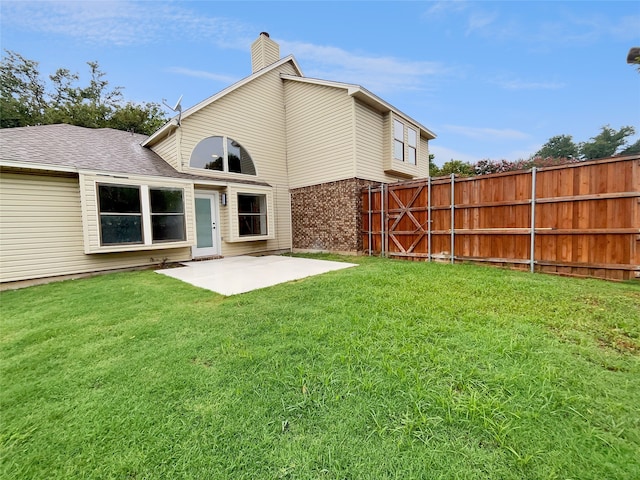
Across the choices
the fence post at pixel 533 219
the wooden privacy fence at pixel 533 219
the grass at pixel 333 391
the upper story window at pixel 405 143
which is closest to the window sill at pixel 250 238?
the wooden privacy fence at pixel 533 219

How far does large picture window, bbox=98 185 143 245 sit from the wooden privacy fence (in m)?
7.30

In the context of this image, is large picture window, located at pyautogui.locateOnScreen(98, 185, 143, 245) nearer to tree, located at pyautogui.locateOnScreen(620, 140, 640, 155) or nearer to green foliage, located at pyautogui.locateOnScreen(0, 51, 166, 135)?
green foliage, located at pyautogui.locateOnScreen(0, 51, 166, 135)

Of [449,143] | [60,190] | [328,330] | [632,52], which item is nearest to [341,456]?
[328,330]

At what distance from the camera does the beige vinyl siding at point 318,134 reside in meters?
9.28

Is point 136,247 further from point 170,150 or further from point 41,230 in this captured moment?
point 170,150

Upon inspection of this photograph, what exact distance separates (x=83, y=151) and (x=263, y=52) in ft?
26.1

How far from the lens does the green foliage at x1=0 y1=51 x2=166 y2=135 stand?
17.4 m

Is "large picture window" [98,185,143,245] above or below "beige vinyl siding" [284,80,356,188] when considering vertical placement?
below

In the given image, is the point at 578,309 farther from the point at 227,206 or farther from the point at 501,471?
the point at 227,206

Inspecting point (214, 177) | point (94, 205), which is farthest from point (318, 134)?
point (94, 205)

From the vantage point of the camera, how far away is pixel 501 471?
1.35 metres

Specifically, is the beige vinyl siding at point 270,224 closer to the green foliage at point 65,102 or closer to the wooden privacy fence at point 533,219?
the wooden privacy fence at point 533,219

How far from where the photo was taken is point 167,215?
8016 millimetres

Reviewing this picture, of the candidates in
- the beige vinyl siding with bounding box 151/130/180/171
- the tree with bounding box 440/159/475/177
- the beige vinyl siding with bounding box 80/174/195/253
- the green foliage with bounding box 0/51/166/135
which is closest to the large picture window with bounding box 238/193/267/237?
the beige vinyl siding with bounding box 151/130/180/171
